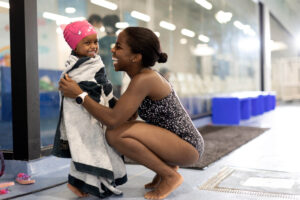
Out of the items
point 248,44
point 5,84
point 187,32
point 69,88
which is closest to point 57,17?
point 5,84

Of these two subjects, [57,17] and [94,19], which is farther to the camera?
[94,19]

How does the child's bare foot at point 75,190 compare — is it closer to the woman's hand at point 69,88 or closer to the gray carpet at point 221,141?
the woman's hand at point 69,88

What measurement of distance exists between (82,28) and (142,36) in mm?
294

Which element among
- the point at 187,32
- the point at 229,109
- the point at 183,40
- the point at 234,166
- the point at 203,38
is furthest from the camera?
the point at 203,38

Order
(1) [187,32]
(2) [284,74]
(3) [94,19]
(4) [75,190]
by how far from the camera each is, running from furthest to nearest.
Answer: (2) [284,74]
(1) [187,32]
(3) [94,19]
(4) [75,190]

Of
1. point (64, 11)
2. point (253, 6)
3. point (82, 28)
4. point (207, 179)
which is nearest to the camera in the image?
point (82, 28)

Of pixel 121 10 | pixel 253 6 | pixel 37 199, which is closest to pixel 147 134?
pixel 37 199

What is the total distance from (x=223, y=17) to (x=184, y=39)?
1597 mm

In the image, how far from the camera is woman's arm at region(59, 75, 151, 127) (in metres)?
1.60

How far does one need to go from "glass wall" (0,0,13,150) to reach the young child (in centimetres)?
69

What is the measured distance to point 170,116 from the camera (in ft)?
5.68

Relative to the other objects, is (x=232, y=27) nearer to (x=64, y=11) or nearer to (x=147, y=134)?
(x=64, y=11)

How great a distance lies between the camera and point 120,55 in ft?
5.60

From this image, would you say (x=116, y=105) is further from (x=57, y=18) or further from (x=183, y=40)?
(x=183, y=40)
